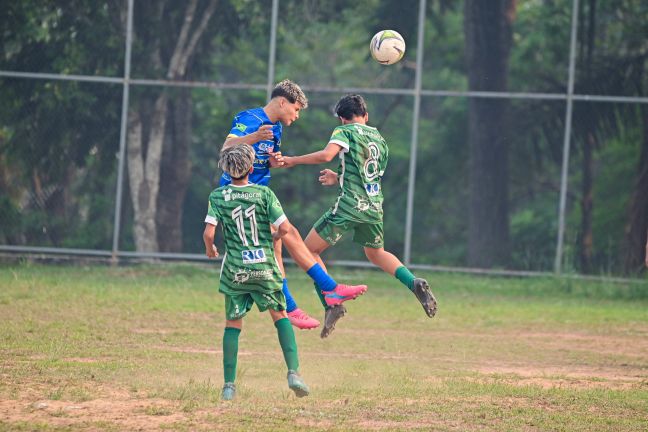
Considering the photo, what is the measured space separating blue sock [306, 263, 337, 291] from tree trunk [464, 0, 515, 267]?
871cm

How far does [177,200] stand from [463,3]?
5774 millimetres

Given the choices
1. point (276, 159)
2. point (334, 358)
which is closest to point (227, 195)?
point (276, 159)

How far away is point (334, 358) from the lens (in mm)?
10008

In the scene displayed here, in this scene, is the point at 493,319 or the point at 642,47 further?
the point at 642,47

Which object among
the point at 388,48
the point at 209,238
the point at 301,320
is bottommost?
the point at 301,320

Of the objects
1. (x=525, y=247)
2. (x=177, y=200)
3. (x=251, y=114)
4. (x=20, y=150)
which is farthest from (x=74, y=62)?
(x=251, y=114)

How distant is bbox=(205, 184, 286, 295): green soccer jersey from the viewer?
7484mm

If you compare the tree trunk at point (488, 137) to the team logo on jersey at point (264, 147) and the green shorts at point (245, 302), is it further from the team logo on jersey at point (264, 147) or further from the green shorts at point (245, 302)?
the green shorts at point (245, 302)

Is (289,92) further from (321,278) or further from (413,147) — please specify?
(413,147)

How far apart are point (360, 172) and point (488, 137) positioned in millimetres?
8705

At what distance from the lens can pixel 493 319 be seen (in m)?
13.3

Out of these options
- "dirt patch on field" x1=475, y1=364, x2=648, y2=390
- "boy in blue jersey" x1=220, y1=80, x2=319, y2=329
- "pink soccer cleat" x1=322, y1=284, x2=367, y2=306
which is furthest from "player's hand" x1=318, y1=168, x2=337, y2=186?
"dirt patch on field" x1=475, y1=364, x2=648, y2=390

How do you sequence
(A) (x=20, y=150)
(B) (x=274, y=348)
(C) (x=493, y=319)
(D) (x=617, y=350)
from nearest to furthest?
(B) (x=274, y=348) < (D) (x=617, y=350) < (C) (x=493, y=319) < (A) (x=20, y=150)

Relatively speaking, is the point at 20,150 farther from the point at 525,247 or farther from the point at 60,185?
the point at 525,247
